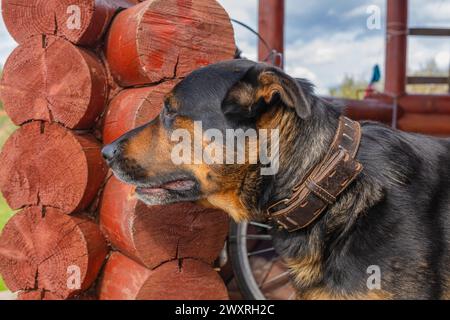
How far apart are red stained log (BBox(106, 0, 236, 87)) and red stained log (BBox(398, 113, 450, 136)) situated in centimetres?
353

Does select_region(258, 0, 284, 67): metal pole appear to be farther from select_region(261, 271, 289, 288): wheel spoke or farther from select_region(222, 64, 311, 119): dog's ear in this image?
select_region(222, 64, 311, 119): dog's ear

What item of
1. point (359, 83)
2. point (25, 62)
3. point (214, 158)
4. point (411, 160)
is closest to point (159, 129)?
point (214, 158)

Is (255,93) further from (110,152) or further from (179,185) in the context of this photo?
(110,152)

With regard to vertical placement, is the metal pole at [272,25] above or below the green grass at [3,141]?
above

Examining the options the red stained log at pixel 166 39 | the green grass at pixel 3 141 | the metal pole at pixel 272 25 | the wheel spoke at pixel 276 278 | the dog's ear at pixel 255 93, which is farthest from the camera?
the metal pole at pixel 272 25

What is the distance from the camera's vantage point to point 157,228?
282 centimetres

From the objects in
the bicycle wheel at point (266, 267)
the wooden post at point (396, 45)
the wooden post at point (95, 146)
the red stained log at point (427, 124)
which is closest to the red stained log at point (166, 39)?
Result: the wooden post at point (95, 146)

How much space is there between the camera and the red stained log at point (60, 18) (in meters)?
2.86

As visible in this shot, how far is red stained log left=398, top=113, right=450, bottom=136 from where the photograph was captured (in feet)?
19.1

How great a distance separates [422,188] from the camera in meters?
2.41

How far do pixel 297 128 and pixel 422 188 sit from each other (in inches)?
25.7

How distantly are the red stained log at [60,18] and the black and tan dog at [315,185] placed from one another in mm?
738

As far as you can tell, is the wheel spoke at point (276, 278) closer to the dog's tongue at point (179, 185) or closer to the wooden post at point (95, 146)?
the wooden post at point (95, 146)

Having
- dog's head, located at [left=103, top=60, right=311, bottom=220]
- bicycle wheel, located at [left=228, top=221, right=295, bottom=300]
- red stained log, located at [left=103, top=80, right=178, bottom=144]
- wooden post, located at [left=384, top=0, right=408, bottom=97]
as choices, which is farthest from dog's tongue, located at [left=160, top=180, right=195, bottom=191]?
wooden post, located at [left=384, top=0, right=408, bottom=97]
